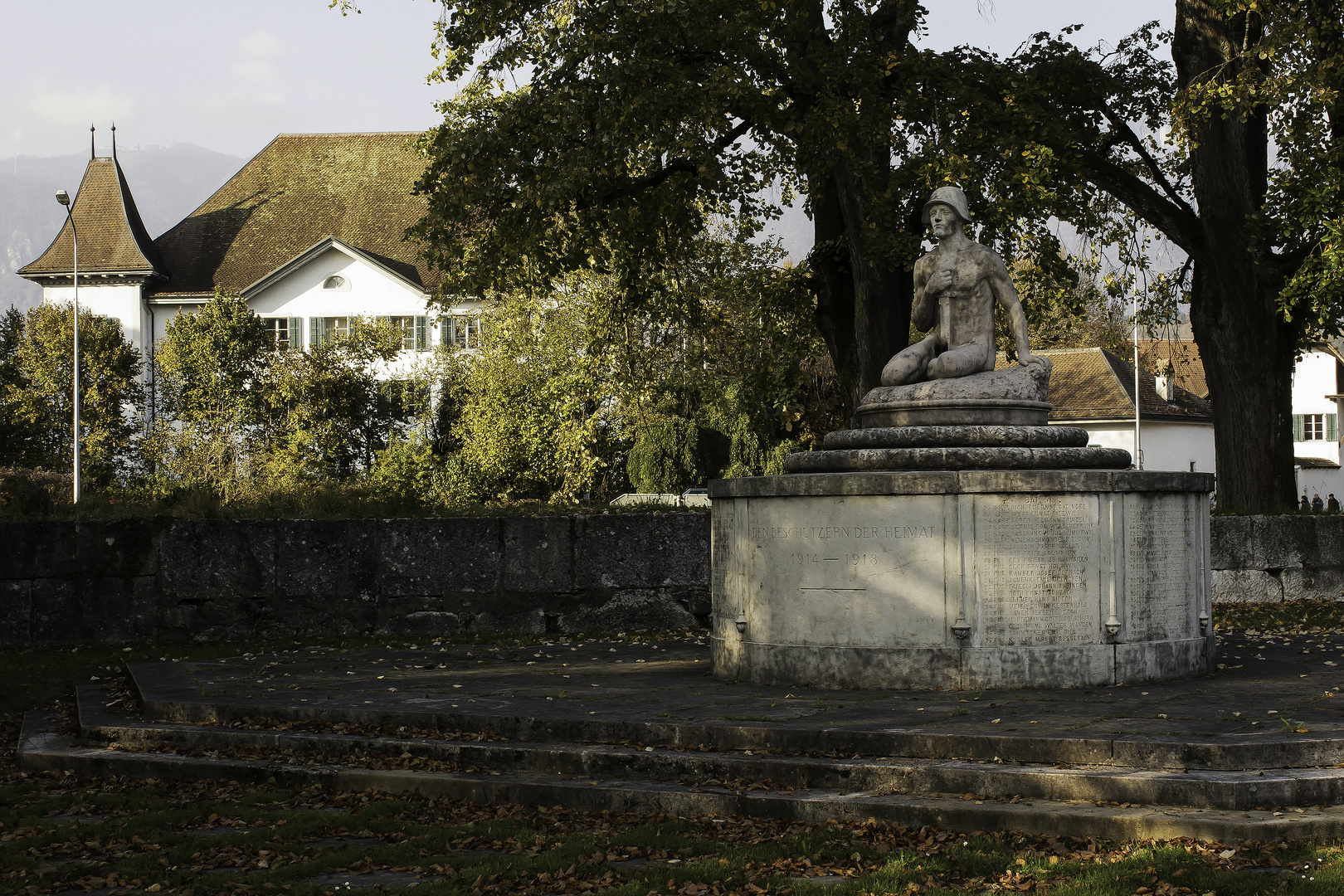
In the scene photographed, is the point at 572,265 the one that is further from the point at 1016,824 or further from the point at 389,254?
the point at 389,254

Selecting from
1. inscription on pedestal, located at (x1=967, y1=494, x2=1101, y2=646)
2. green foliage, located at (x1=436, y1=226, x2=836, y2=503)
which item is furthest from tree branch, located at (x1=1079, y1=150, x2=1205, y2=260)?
inscription on pedestal, located at (x1=967, y1=494, x2=1101, y2=646)

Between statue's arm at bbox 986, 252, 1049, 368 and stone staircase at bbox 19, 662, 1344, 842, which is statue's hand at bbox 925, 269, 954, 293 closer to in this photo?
statue's arm at bbox 986, 252, 1049, 368

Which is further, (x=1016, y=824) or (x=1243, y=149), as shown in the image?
(x=1243, y=149)

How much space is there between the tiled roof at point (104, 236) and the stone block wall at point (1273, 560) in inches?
1889

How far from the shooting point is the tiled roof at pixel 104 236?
53719 millimetres

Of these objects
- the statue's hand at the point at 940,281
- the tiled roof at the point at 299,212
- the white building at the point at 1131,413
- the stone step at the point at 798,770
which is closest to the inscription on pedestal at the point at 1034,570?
the statue's hand at the point at 940,281

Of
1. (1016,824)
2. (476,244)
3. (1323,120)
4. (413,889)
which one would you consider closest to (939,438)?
(1016,824)

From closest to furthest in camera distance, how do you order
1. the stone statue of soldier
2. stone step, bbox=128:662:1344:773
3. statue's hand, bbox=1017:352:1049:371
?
stone step, bbox=128:662:1344:773, statue's hand, bbox=1017:352:1049:371, the stone statue of soldier

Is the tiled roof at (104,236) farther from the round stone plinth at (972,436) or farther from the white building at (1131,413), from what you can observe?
the round stone plinth at (972,436)

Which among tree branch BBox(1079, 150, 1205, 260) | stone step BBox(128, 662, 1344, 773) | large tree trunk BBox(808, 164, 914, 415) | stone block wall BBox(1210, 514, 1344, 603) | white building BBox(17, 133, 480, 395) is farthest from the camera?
white building BBox(17, 133, 480, 395)

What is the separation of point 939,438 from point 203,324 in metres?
38.7

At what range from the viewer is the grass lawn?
5.10 m

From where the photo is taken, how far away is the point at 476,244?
1634 cm

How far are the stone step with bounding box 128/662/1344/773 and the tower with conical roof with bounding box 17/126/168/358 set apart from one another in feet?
160
